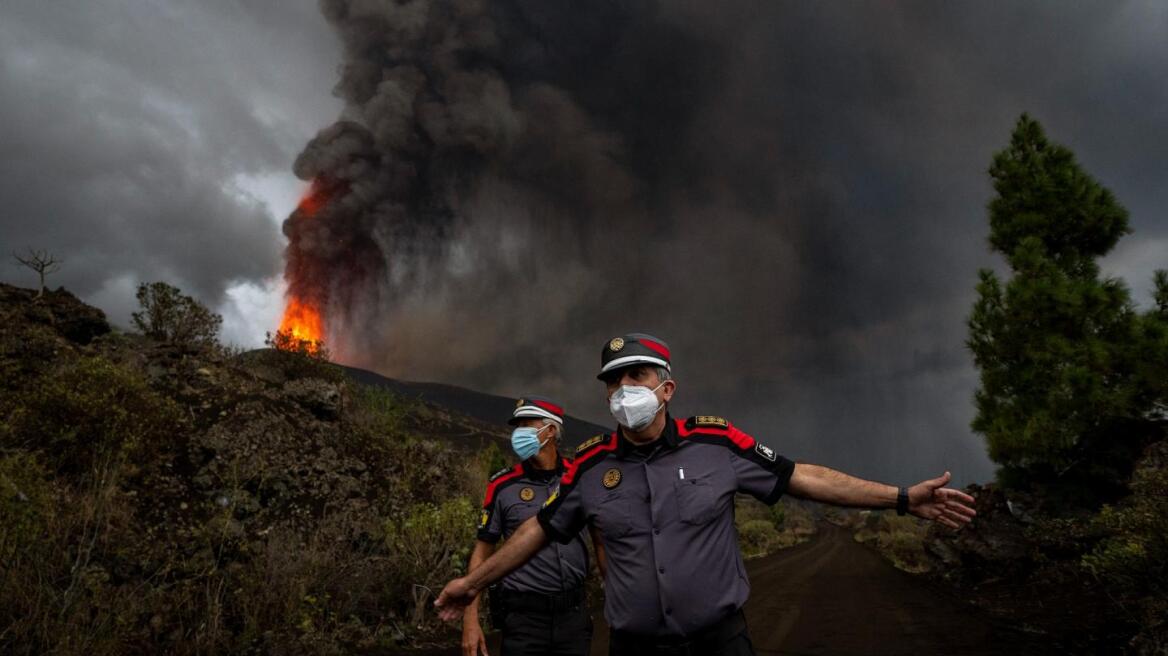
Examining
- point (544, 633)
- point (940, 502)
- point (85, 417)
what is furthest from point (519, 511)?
point (85, 417)

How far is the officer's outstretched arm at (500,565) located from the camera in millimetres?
3057

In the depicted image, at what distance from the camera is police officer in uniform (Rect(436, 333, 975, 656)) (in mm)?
2621

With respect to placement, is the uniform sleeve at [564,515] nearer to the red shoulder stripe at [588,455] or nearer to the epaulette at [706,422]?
the red shoulder stripe at [588,455]

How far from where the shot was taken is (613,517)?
287 cm

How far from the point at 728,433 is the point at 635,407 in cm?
47

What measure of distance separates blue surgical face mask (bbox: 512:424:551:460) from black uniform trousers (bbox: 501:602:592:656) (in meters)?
1.17

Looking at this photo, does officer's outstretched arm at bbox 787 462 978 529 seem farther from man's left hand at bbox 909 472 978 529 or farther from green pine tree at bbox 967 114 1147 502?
green pine tree at bbox 967 114 1147 502

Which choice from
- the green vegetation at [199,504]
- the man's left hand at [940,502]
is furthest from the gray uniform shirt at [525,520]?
the green vegetation at [199,504]

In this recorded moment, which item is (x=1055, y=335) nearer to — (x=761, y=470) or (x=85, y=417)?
(x=761, y=470)

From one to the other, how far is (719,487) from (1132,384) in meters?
16.0

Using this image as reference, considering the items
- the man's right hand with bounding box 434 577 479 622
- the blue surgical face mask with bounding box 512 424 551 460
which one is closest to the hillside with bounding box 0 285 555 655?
the blue surgical face mask with bounding box 512 424 551 460

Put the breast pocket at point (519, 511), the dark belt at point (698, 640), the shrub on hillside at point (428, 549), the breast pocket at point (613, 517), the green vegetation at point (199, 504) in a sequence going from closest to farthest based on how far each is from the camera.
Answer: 1. the dark belt at point (698, 640)
2. the breast pocket at point (613, 517)
3. the breast pocket at point (519, 511)
4. the green vegetation at point (199, 504)
5. the shrub on hillside at point (428, 549)

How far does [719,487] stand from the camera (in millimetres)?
2770

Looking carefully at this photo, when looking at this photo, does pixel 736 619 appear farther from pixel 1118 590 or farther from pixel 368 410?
pixel 368 410
